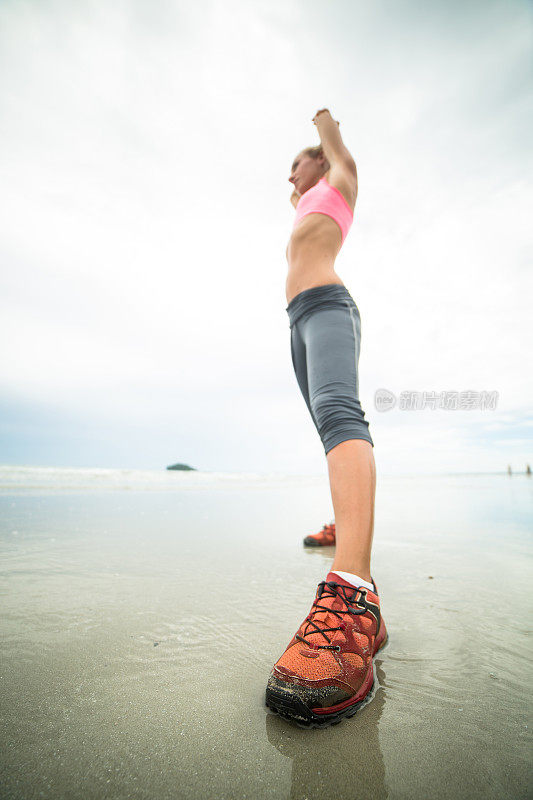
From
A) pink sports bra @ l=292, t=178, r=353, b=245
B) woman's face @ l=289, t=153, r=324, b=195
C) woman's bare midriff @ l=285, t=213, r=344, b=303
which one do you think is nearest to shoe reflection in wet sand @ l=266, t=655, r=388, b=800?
woman's bare midriff @ l=285, t=213, r=344, b=303

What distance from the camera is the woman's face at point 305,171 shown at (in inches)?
79.5

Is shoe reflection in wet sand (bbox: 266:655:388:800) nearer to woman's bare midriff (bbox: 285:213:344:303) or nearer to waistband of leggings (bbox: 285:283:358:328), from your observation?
waistband of leggings (bbox: 285:283:358:328)

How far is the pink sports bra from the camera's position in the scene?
1.61 metres

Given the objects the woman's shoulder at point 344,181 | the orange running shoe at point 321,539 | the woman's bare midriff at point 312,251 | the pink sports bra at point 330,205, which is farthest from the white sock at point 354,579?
the orange running shoe at point 321,539

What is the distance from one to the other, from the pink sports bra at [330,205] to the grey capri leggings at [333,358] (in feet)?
1.28

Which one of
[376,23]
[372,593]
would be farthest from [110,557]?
[376,23]

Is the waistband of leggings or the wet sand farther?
the waistband of leggings

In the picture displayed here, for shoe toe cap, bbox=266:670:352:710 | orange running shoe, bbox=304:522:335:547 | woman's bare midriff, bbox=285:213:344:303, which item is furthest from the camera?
orange running shoe, bbox=304:522:335:547

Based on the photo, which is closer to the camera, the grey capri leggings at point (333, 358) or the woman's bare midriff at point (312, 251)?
the grey capri leggings at point (333, 358)

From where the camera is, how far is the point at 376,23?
443cm

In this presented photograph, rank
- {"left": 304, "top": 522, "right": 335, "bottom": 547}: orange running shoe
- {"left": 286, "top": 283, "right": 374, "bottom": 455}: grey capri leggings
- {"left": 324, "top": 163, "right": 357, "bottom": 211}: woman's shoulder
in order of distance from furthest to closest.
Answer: {"left": 304, "top": 522, "right": 335, "bottom": 547}: orange running shoe
{"left": 324, "top": 163, "right": 357, "bottom": 211}: woman's shoulder
{"left": 286, "top": 283, "right": 374, "bottom": 455}: grey capri leggings

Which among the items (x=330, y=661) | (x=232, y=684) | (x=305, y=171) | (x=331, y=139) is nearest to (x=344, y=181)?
(x=331, y=139)

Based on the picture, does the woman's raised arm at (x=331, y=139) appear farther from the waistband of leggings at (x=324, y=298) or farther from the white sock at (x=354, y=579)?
the white sock at (x=354, y=579)

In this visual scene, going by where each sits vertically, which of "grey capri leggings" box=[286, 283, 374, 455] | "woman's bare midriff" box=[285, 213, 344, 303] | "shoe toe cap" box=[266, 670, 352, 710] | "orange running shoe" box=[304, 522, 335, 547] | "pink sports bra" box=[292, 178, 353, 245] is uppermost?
"pink sports bra" box=[292, 178, 353, 245]
